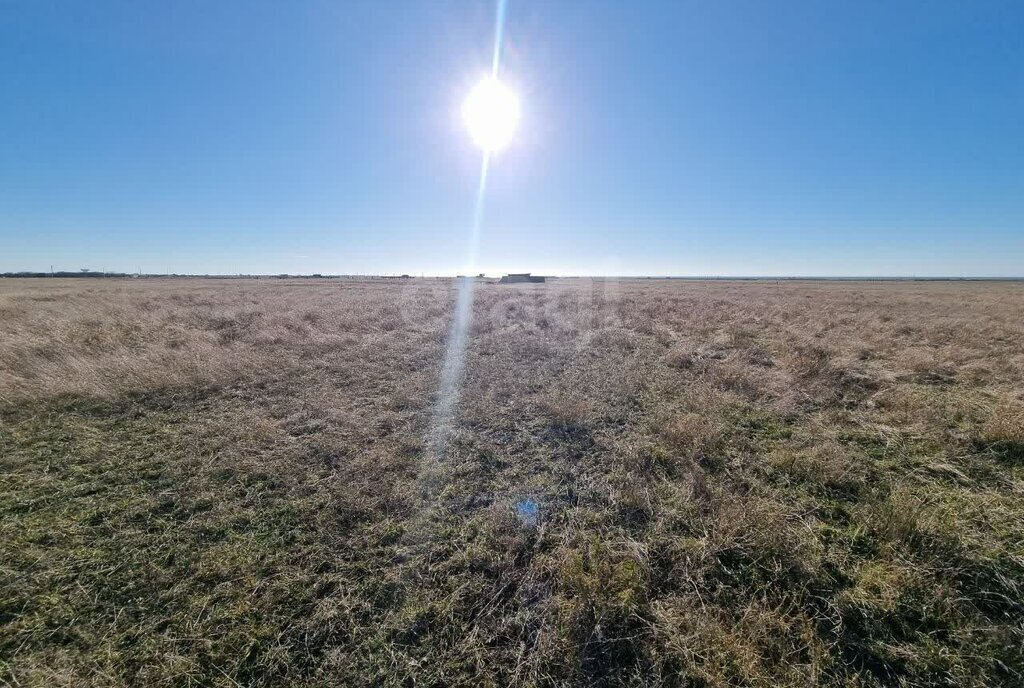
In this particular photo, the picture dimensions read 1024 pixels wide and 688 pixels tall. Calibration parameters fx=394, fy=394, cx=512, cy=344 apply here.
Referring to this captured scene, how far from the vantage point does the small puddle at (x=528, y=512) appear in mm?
4070

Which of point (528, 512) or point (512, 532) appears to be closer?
point (512, 532)

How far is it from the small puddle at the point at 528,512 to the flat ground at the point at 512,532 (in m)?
0.03

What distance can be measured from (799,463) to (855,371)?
592 centimetres

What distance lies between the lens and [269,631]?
2836 mm

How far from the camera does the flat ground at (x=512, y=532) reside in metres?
2.66

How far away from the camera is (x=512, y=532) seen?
154 inches

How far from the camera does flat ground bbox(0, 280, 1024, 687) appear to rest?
2.66m

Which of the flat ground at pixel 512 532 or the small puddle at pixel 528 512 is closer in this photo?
the flat ground at pixel 512 532

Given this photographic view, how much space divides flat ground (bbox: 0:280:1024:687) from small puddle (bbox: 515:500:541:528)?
33mm

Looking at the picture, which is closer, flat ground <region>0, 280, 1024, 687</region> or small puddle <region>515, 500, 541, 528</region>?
flat ground <region>0, 280, 1024, 687</region>

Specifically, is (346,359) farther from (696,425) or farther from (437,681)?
(437,681)

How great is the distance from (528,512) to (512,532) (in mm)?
412

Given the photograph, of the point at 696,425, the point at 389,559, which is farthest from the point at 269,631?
the point at 696,425

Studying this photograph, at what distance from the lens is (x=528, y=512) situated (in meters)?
4.27
